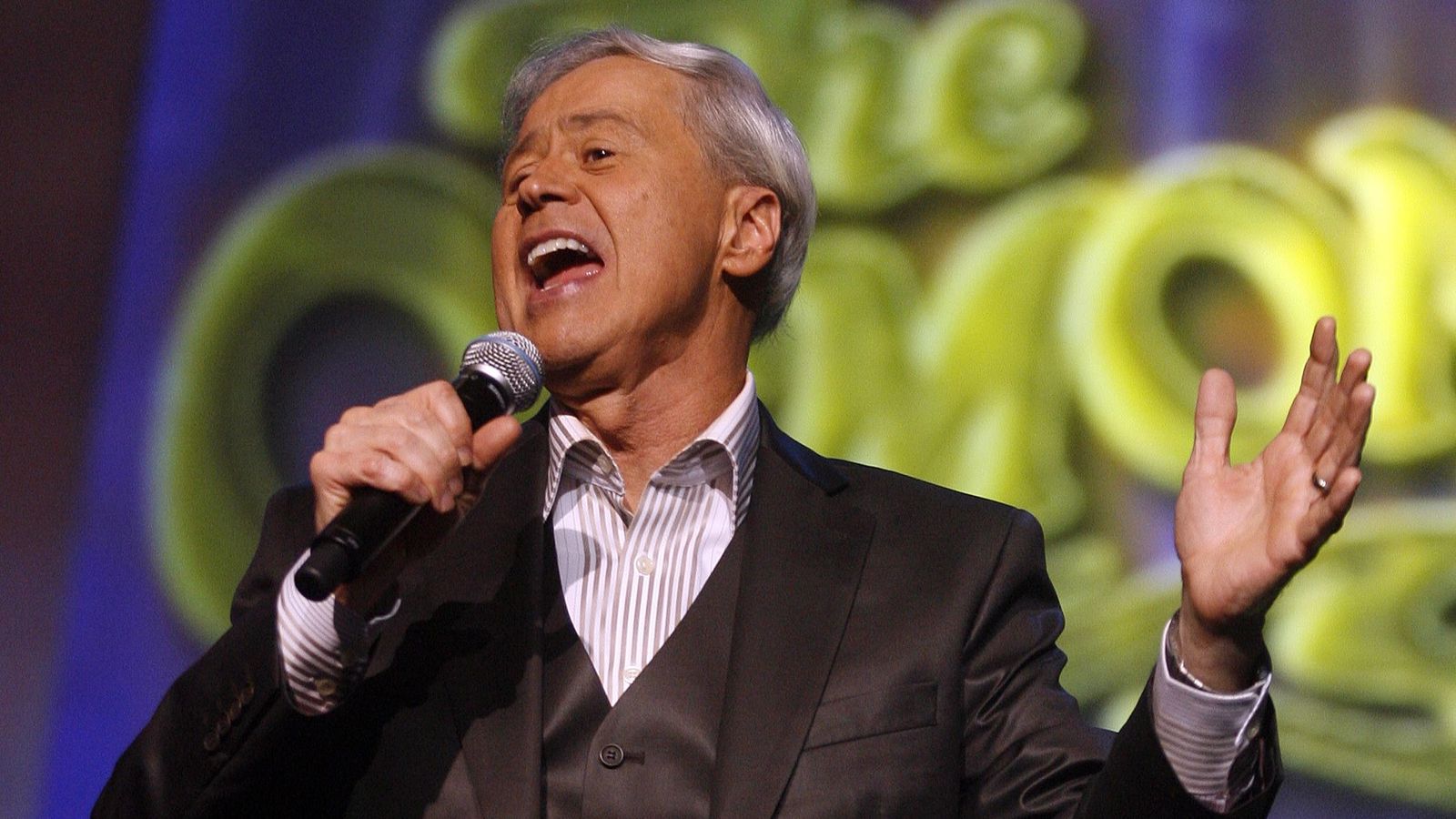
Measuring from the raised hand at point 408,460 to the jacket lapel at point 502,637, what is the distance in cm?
21

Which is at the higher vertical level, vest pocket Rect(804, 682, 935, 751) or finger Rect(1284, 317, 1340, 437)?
finger Rect(1284, 317, 1340, 437)

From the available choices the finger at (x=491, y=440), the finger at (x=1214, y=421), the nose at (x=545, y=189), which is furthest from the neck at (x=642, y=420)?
the finger at (x=1214, y=421)

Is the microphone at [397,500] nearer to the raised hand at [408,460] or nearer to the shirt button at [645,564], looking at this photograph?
the raised hand at [408,460]

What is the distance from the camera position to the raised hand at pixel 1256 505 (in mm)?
1277

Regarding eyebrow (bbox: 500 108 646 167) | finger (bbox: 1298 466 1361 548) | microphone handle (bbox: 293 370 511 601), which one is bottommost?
finger (bbox: 1298 466 1361 548)

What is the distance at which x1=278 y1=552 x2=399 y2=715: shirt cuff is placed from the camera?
1370 mm

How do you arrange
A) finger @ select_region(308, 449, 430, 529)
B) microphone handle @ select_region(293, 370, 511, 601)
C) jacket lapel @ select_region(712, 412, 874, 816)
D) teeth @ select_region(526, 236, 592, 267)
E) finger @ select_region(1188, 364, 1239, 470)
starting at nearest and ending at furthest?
microphone handle @ select_region(293, 370, 511, 601)
finger @ select_region(308, 449, 430, 529)
finger @ select_region(1188, 364, 1239, 470)
jacket lapel @ select_region(712, 412, 874, 816)
teeth @ select_region(526, 236, 592, 267)

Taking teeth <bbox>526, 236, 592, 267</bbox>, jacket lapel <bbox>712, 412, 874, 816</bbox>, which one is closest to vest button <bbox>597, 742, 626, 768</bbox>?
jacket lapel <bbox>712, 412, 874, 816</bbox>

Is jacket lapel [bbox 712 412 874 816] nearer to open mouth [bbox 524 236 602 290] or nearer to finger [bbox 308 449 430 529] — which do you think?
open mouth [bbox 524 236 602 290]

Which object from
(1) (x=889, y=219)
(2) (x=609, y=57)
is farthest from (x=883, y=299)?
(2) (x=609, y=57)

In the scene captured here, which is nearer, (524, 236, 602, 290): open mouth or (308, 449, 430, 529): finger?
(308, 449, 430, 529): finger

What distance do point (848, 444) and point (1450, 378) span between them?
106cm

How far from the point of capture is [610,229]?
182cm

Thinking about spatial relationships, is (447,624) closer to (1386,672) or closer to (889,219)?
(889,219)
